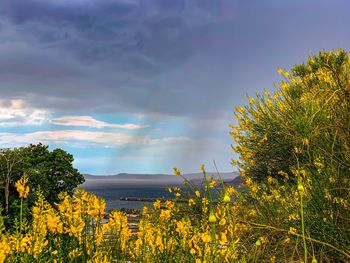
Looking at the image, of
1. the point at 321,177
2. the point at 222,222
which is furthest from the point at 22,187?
the point at 321,177

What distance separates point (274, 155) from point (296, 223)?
7.48 m

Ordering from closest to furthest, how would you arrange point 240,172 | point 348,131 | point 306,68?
point 348,131 → point 240,172 → point 306,68

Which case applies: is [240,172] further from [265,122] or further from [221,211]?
[221,211]

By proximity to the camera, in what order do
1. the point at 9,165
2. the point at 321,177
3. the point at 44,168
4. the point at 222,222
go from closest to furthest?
the point at 222,222 < the point at 321,177 < the point at 9,165 < the point at 44,168

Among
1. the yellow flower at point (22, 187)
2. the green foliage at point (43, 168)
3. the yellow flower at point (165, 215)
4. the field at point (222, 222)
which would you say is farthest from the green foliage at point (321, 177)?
the green foliage at point (43, 168)

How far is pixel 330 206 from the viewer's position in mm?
6547

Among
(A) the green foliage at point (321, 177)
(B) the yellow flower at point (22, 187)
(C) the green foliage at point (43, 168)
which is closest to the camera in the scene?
(B) the yellow flower at point (22, 187)

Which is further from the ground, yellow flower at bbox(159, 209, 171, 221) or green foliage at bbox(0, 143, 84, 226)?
green foliage at bbox(0, 143, 84, 226)

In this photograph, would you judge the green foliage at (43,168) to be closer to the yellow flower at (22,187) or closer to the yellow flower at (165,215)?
the yellow flower at (165,215)

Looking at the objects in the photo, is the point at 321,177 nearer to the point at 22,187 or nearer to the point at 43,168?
the point at 22,187

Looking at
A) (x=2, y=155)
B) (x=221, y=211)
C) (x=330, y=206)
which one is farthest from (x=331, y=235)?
(x=2, y=155)

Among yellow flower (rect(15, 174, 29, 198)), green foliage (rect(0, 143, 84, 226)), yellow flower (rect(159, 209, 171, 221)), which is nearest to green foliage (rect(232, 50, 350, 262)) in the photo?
yellow flower (rect(159, 209, 171, 221))

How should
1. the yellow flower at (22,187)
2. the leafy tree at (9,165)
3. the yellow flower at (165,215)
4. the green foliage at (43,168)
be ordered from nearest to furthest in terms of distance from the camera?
the yellow flower at (22,187) → the yellow flower at (165,215) → the leafy tree at (9,165) → the green foliage at (43,168)

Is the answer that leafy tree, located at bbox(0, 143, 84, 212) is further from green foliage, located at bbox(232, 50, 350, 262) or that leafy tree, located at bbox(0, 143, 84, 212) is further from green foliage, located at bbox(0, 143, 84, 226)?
green foliage, located at bbox(232, 50, 350, 262)
